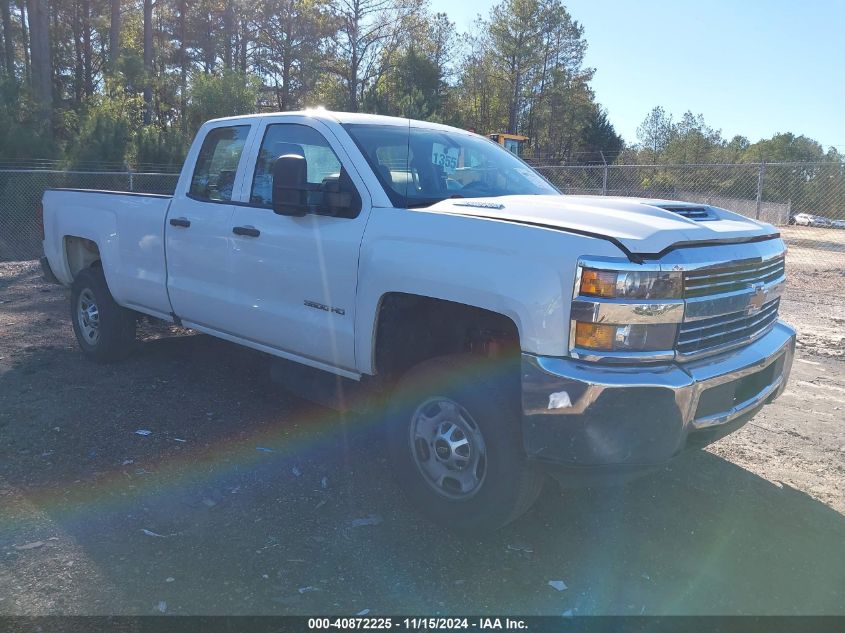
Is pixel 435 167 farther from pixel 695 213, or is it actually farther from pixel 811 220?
pixel 811 220

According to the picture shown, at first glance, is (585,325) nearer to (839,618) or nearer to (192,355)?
(839,618)

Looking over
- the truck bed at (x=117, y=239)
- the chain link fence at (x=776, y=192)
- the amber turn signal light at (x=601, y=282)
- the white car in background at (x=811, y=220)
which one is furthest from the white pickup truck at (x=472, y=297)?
the white car in background at (x=811, y=220)

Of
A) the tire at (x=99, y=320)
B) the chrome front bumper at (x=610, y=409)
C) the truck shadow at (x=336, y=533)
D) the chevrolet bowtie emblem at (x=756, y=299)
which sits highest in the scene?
the chevrolet bowtie emblem at (x=756, y=299)

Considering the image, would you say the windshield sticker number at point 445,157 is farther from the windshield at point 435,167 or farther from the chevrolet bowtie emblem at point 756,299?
the chevrolet bowtie emblem at point 756,299

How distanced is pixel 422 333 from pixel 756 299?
1.71 m

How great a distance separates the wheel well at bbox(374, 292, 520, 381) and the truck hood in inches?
19.9

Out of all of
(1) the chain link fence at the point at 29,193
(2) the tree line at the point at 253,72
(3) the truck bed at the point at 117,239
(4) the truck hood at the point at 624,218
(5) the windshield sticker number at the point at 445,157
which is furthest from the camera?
(2) the tree line at the point at 253,72

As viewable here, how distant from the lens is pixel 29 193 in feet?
55.8

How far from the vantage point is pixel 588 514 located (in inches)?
154

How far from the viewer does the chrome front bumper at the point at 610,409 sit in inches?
114

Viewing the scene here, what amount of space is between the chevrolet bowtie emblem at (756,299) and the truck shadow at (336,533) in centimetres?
118

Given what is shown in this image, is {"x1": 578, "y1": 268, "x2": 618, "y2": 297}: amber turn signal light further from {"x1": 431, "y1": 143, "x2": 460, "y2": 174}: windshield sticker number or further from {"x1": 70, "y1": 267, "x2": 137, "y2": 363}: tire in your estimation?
{"x1": 70, "y1": 267, "x2": 137, "y2": 363}: tire

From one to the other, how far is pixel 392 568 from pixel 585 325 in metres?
1.45

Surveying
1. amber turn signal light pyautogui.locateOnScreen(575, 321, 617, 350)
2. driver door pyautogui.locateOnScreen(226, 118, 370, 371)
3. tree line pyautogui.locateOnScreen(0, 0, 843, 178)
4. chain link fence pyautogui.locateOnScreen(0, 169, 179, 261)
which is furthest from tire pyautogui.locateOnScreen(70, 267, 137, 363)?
tree line pyautogui.locateOnScreen(0, 0, 843, 178)
